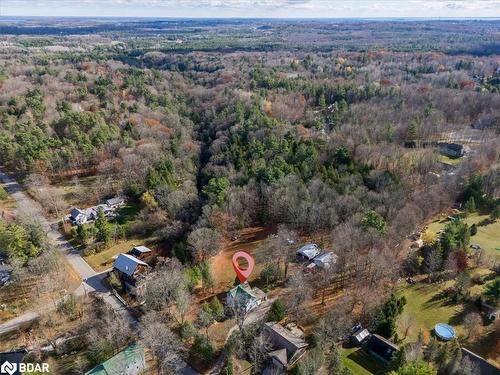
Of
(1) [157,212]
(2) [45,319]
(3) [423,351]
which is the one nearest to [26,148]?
(1) [157,212]

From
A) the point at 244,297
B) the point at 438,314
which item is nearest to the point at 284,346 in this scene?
the point at 244,297

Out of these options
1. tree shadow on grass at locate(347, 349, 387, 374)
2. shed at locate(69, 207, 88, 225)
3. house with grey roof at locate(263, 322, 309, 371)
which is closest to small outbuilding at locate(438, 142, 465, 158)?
tree shadow on grass at locate(347, 349, 387, 374)

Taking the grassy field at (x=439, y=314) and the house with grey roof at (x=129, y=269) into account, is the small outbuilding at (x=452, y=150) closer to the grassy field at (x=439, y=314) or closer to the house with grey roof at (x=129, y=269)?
the grassy field at (x=439, y=314)

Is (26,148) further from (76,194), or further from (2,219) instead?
(2,219)

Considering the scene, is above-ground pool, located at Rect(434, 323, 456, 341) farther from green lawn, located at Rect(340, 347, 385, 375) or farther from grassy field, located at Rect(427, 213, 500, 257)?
grassy field, located at Rect(427, 213, 500, 257)

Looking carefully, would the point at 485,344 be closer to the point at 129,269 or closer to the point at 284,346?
the point at 284,346
